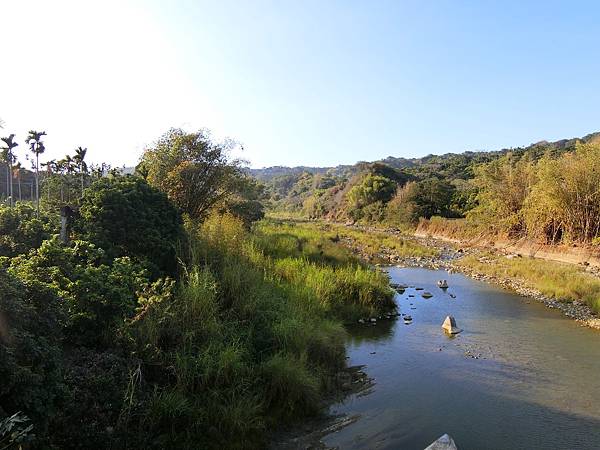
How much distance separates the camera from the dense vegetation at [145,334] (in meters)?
4.40

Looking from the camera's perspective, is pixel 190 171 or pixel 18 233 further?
pixel 190 171

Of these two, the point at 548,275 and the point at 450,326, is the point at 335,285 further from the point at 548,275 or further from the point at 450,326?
the point at 548,275

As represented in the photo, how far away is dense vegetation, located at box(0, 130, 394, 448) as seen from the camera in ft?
14.4

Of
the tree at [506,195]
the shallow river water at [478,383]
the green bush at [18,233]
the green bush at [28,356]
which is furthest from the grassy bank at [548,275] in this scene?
the green bush at [18,233]

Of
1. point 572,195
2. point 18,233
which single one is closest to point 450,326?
point 18,233

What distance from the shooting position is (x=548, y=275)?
20375 millimetres

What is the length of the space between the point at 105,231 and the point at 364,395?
6.06 metres

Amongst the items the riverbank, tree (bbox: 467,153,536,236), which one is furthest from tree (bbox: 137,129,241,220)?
tree (bbox: 467,153,536,236)

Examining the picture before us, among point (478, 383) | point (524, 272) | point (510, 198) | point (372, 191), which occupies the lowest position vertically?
point (478, 383)

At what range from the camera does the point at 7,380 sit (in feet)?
12.4

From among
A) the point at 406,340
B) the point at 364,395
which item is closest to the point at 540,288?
the point at 406,340

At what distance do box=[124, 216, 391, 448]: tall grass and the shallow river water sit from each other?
103 cm

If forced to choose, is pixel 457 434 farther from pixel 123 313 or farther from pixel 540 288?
pixel 540 288

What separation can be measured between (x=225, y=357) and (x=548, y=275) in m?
18.7
